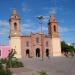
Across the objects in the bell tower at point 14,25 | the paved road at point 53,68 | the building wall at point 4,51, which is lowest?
the paved road at point 53,68

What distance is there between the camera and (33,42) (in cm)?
6812

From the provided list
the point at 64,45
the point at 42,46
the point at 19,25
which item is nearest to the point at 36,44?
the point at 42,46

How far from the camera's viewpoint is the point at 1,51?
64812 millimetres

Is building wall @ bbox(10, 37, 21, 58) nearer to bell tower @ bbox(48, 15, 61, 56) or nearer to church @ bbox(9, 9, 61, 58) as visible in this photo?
church @ bbox(9, 9, 61, 58)

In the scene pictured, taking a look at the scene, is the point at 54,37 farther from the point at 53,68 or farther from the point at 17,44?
the point at 53,68

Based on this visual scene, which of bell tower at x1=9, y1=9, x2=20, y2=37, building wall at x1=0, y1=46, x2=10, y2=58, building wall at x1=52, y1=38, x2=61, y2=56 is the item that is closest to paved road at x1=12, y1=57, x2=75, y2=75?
building wall at x1=0, y1=46, x2=10, y2=58

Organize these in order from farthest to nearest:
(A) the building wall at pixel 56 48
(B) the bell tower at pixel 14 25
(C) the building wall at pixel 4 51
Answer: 1. (A) the building wall at pixel 56 48
2. (B) the bell tower at pixel 14 25
3. (C) the building wall at pixel 4 51

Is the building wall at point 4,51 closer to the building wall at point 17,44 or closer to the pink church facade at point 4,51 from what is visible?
the pink church facade at point 4,51

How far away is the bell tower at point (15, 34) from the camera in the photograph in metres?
65.6

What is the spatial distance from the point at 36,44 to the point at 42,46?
1651 mm

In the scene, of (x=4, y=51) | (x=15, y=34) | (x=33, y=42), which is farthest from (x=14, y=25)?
(x=4, y=51)

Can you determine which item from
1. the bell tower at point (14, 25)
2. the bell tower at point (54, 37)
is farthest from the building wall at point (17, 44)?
the bell tower at point (54, 37)

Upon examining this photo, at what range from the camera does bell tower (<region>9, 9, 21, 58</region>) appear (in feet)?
215

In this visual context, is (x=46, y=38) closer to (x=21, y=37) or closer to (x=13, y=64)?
(x=21, y=37)
